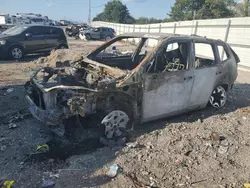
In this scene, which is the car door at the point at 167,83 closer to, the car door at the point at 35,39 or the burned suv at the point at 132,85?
the burned suv at the point at 132,85

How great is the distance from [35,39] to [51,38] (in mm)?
962

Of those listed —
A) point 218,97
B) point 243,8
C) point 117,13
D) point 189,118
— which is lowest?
point 189,118

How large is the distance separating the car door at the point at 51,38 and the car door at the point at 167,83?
9652 millimetres

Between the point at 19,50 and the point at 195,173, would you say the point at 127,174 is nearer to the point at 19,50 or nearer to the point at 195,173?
the point at 195,173

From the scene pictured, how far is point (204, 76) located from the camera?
17.0 ft

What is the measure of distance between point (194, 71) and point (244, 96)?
136 inches

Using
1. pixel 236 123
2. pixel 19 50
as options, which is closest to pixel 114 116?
pixel 236 123

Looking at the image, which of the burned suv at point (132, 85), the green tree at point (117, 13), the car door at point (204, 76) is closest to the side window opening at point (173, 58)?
the burned suv at point (132, 85)

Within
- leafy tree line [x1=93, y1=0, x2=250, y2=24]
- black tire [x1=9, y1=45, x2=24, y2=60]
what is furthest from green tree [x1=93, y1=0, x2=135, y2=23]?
black tire [x1=9, y1=45, x2=24, y2=60]

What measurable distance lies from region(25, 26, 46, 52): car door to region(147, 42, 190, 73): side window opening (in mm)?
9337

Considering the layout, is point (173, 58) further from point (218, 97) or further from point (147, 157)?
point (147, 157)

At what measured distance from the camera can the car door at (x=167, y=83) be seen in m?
4.41

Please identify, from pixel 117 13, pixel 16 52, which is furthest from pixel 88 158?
pixel 117 13

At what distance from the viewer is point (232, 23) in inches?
517
